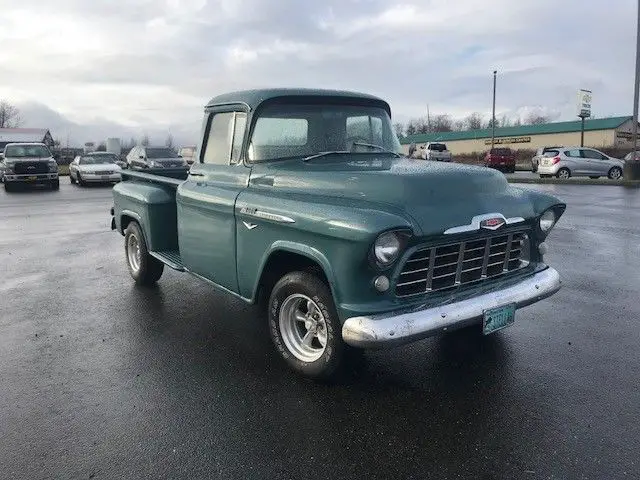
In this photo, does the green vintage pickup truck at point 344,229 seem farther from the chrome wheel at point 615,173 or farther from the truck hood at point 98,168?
the chrome wheel at point 615,173

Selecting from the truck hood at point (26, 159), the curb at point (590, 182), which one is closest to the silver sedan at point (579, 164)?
the curb at point (590, 182)

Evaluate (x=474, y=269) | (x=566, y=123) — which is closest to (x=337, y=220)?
(x=474, y=269)

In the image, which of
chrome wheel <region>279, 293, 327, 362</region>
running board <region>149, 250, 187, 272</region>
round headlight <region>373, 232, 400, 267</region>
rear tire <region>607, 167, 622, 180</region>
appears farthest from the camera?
rear tire <region>607, 167, 622, 180</region>

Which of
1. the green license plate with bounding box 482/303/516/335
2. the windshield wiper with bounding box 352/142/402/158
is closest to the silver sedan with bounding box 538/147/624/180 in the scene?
the windshield wiper with bounding box 352/142/402/158

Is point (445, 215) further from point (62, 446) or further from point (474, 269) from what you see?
point (62, 446)

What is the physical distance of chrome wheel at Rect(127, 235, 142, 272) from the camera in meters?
6.68

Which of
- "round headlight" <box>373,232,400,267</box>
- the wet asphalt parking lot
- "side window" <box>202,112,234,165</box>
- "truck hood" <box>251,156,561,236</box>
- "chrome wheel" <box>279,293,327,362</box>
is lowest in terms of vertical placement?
the wet asphalt parking lot

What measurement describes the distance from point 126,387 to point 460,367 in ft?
8.01

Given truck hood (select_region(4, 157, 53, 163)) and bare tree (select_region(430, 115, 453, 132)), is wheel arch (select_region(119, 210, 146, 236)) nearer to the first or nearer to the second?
truck hood (select_region(4, 157, 53, 163))

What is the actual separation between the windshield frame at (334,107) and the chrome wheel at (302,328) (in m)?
1.28

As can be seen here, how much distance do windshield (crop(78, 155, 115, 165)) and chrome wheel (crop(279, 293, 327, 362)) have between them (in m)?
24.0

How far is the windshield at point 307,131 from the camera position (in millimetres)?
4629

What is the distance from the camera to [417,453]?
2979 millimetres

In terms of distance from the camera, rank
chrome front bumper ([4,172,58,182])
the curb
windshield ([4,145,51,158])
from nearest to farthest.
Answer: the curb, chrome front bumper ([4,172,58,182]), windshield ([4,145,51,158])
